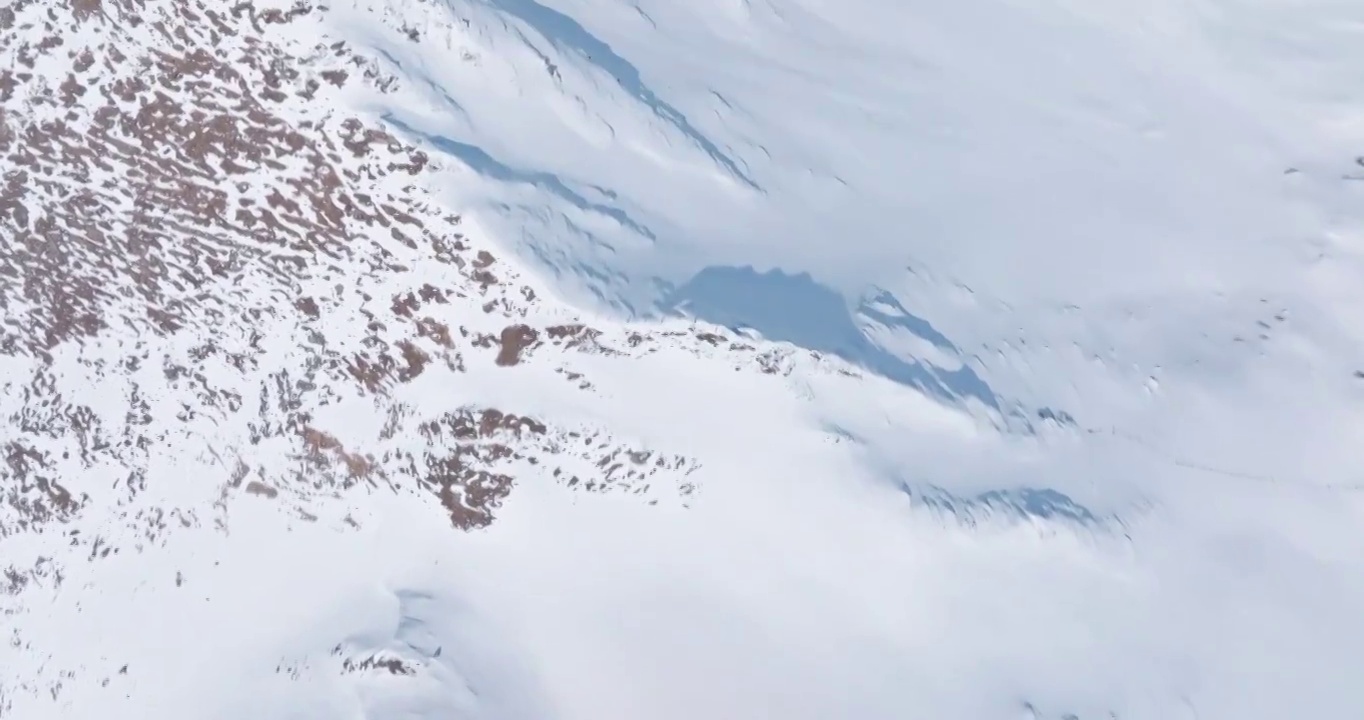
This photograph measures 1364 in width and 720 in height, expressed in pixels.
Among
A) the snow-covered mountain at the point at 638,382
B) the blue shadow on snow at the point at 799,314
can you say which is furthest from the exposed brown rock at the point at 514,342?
the blue shadow on snow at the point at 799,314

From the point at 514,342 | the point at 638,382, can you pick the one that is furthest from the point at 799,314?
the point at 514,342

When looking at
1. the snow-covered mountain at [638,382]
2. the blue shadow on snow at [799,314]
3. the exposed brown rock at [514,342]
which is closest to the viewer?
the blue shadow on snow at [799,314]

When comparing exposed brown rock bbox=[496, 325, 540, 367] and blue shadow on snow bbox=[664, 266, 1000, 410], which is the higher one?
blue shadow on snow bbox=[664, 266, 1000, 410]

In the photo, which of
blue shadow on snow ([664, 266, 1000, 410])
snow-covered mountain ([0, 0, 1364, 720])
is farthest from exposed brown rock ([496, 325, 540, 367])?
blue shadow on snow ([664, 266, 1000, 410])

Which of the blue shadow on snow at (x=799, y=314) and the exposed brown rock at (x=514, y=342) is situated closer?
the blue shadow on snow at (x=799, y=314)

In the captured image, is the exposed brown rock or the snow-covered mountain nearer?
the snow-covered mountain

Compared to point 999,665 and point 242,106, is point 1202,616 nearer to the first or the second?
point 999,665

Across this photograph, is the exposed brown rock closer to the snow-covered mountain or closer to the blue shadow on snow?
the snow-covered mountain

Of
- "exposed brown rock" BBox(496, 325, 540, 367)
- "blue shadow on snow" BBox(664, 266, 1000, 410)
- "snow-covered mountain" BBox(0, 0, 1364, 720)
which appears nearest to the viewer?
"blue shadow on snow" BBox(664, 266, 1000, 410)

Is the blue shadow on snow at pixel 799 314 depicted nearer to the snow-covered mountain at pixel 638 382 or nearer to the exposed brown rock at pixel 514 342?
the snow-covered mountain at pixel 638 382

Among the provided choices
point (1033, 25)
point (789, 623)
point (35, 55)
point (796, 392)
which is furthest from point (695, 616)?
point (35, 55)
